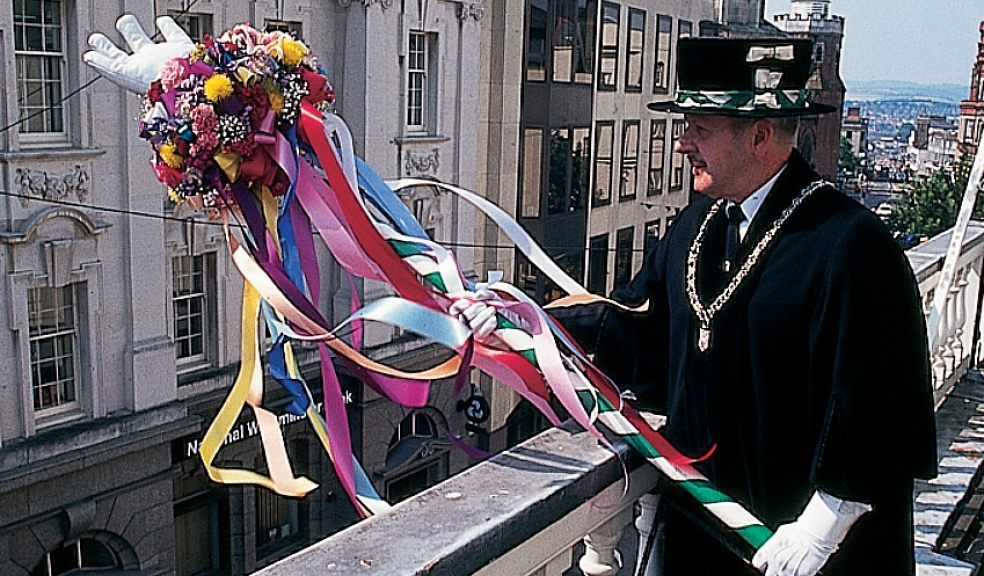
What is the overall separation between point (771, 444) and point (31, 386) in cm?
910

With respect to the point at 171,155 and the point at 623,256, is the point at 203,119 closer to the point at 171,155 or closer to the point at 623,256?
the point at 171,155

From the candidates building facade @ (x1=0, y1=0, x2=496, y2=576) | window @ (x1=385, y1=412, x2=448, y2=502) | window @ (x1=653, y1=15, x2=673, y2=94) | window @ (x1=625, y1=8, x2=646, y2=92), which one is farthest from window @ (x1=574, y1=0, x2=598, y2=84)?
window @ (x1=385, y1=412, x2=448, y2=502)

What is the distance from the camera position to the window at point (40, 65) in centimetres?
954

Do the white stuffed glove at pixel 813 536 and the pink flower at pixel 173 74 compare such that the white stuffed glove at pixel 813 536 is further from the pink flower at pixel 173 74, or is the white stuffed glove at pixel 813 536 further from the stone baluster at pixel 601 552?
the pink flower at pixel 173 74

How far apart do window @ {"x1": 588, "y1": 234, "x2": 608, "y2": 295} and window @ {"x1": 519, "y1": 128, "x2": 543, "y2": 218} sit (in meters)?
2.29

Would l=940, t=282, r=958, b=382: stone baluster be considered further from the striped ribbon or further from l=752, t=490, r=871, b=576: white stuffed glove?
l=752, t=490, r=871, b=576: white stuffed glove

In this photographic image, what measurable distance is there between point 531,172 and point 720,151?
14812 mm

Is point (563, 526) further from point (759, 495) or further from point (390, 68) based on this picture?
point (390, 68)

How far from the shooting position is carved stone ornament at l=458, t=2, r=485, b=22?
14.7 metres

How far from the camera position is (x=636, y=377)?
259 cm

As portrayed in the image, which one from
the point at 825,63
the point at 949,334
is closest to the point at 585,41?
the point at 949,334

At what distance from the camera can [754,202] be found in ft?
7.57

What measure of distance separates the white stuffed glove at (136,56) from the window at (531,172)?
13929 millimetres

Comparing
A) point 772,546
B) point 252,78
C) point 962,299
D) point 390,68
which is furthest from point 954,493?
point 390,68
